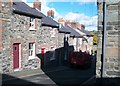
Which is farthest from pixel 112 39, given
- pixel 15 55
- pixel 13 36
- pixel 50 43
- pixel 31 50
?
pixel 50 43

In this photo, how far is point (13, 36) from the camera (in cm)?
2103

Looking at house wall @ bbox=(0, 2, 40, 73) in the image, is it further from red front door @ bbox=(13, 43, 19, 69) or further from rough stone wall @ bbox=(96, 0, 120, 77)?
rough stone wall @ bbox=(96, 0, 120, 77)

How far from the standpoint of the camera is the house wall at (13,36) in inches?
774

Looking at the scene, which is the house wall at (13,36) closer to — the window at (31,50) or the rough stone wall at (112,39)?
the window at (31,50)

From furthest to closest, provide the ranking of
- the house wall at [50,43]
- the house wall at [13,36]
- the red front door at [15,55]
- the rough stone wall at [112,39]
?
1. the house wall at [50,43]
2. the red front door at [15,55]
3. the house wall at [13,36]
4. the rough stone wall at [112,39]

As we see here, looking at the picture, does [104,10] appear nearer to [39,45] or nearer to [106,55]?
[106,55]

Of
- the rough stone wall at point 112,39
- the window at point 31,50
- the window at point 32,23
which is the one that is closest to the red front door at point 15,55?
the window at point 31,50

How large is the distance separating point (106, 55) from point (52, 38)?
22.5 meters

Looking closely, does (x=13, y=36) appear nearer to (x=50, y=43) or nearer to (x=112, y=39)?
(x=50, y=43)

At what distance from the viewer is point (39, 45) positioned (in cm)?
2644

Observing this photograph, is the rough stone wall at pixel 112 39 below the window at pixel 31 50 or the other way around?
the other way around

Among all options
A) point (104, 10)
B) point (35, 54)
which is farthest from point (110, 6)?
point (35, 54)

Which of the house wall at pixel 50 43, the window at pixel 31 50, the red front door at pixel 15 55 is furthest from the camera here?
the house wall at pixel 50 43

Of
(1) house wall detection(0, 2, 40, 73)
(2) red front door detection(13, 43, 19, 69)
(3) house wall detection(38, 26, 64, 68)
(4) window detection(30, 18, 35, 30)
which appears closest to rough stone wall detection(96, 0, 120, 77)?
(1) house wall detection(0, 2, 40, 73)
